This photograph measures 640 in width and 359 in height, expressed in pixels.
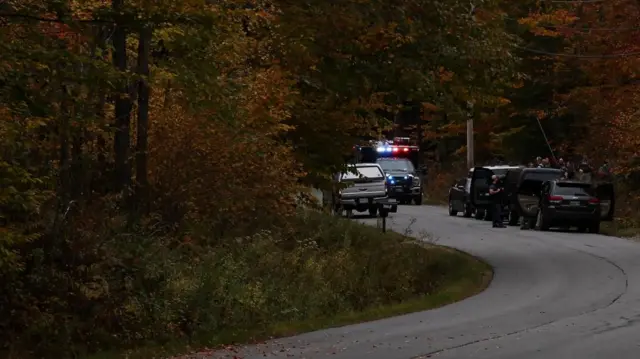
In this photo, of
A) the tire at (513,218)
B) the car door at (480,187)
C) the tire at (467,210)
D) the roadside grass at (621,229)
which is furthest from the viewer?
the tire at (467,210)

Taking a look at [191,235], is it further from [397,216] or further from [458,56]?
[397,216]

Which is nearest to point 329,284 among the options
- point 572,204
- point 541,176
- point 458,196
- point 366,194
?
point 572,204

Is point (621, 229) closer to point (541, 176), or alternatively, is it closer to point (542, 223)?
point (542, 223)

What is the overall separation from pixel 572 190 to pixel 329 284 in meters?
15.7

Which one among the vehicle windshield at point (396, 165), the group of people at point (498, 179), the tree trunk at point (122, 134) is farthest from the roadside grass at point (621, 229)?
the tree trunk at point (122, 134)

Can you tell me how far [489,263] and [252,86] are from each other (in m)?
6.86

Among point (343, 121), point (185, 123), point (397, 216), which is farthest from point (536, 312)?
point (397, 216)

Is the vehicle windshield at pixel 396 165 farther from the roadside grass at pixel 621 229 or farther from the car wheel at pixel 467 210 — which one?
the roadside grass at pixel 621 229

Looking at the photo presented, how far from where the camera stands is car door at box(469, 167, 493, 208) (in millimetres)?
44031

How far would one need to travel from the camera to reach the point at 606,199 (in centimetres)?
3712

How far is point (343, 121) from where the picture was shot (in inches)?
1120

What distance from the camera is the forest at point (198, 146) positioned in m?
15.5

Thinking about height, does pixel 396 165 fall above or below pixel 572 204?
below

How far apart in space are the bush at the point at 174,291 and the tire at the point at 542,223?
522 inches
